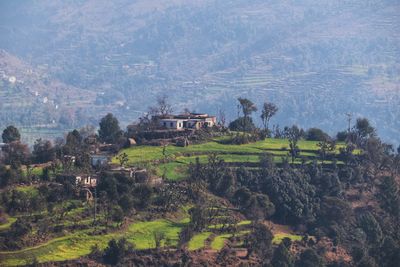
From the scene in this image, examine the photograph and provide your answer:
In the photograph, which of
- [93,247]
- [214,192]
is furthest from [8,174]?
[214,192]

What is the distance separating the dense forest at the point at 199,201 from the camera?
210ft

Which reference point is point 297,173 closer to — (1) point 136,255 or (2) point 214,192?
(2) point 214,192

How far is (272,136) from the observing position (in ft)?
346

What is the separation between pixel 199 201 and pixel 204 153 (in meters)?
12.5

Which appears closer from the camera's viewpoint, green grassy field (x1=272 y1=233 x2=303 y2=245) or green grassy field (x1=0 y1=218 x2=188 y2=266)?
green grassy field (x1=0 y1=218 x2=188 y2=266)

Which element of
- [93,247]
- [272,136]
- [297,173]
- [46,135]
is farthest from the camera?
[46,135]

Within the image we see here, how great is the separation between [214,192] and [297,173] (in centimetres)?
850

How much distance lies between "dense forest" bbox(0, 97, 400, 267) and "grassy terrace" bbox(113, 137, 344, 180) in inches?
6.3

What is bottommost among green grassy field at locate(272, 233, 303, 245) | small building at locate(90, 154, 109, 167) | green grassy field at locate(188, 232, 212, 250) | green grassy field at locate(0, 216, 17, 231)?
green grassy field at locate(272, 233, 303, 245)

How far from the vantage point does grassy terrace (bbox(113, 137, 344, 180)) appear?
8075cm

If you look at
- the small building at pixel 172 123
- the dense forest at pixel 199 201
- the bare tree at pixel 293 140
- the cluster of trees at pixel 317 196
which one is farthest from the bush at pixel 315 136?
the small building at pixel 172 123

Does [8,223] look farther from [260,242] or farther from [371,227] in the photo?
[371,227]

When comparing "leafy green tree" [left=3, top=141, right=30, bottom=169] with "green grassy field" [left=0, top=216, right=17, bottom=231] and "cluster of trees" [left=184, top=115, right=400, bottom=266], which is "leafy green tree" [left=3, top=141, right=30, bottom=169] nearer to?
"green grassy field" [left=0, top=216, right=17, bottom=231]

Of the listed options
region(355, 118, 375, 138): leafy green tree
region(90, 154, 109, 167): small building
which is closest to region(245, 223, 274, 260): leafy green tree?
region(90, 154, 109, 167): small building
